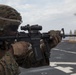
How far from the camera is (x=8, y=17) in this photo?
534 centimetres

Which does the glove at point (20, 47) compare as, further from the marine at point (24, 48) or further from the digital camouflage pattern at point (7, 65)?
the digital camouflage pattern at point (7, 65)

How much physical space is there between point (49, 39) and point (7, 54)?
8.50 ft

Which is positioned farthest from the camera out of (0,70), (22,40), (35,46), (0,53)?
(35,46)

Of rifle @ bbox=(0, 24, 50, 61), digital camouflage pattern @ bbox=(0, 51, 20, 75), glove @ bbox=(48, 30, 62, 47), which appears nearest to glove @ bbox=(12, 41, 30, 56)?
rifle @ bbox=(0, 24, 50, 61)

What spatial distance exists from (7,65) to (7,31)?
0.60 meters

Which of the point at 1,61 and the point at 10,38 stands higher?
the point at 10,38

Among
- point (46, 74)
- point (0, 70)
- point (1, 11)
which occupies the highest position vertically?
point (1, 11)

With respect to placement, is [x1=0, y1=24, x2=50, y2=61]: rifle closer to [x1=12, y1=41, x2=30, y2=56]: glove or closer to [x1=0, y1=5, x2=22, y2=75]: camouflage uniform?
[x1=12, y1=41, x2=30, y2=56]: glove

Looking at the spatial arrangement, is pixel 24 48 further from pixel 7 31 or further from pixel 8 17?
pixel 8 17

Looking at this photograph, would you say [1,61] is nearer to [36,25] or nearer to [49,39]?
[36,25]

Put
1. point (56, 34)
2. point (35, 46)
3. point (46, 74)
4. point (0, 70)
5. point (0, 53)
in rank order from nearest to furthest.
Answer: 1. point (0, 70)
2. point (0, 53)
3. point (35, 46)
4. point (56, 34)
5. point (46, 74)

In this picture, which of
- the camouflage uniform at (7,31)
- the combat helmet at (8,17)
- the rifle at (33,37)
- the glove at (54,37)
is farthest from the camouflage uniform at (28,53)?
the combat helmet at (8,17)

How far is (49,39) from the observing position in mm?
7617

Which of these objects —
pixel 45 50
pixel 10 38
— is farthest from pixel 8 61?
pixel 45 50
